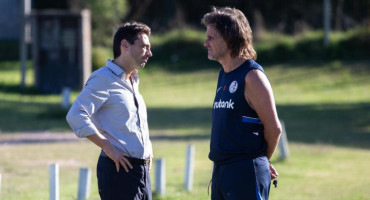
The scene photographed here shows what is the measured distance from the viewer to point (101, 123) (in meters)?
5.85

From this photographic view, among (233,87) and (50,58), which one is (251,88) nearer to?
(233,87)

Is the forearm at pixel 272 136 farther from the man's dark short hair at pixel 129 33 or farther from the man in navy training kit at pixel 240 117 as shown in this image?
the man's dark short hair at pixel 129 33

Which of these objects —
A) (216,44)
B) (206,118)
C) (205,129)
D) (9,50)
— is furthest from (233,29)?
(9,50)

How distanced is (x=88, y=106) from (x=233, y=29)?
1.16 metres

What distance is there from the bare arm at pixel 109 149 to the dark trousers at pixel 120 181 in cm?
9

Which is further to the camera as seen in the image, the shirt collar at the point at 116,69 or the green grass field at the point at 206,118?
the green grass field at the point at 206,118

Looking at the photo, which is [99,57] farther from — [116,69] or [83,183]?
[116,69]

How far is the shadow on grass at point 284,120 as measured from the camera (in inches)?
790

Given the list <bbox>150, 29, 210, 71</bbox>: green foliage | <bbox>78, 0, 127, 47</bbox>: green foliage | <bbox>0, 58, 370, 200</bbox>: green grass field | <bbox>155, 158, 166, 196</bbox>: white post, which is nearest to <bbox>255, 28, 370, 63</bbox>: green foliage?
<bbox>0, 58, 370, 200</bbox>: green grass field

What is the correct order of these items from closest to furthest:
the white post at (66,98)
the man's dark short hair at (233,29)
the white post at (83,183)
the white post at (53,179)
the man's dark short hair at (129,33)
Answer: the man's dark short hair at (233,29) → the man's dark short hair at (129,33) → the white post at (53,179) → the white post at (83,183) → the white post at (66,98)

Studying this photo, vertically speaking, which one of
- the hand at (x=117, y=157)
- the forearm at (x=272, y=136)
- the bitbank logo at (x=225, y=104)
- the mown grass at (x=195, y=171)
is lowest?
the mown grass at (x=195, y=171)

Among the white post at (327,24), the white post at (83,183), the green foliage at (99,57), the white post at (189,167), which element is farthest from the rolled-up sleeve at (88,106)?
the white post at (327,24)

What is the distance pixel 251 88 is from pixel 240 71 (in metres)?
0.17

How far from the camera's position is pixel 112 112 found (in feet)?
19.1
